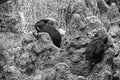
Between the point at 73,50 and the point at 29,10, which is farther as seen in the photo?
the point at 29,10

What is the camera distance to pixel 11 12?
1722 cm

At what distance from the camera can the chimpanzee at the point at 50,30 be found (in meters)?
7.43

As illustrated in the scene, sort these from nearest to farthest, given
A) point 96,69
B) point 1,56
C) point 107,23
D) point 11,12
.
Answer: point 96,69
point 1,56
point 107,23
point 11,12

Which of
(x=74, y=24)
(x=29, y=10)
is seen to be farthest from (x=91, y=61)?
(x=29, y=10)

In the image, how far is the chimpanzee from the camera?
7.43 m

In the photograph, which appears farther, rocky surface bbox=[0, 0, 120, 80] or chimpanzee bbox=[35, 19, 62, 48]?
chimpanzee bbox=[35, 19, 62, 48]

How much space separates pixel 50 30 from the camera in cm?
750

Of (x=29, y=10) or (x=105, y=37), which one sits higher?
(x=105, y=37)

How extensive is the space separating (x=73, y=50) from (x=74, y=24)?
751 millimetres

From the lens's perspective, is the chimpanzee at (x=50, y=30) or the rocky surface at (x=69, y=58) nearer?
the rocky surface at (x=69, y=58)

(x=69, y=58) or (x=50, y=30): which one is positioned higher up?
(x=50, y=30)

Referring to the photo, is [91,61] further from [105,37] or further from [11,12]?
[11,12]

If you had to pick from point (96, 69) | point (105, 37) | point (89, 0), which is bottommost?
point (89, 0)

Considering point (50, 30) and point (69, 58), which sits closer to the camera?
point (69, 58)
